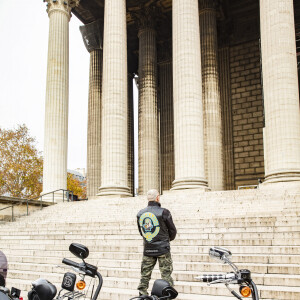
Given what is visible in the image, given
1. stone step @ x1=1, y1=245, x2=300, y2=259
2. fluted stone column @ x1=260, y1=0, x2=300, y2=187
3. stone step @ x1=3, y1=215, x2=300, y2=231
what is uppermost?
fluted stone column @ x1=260, y1=0, x2=300, y2=187

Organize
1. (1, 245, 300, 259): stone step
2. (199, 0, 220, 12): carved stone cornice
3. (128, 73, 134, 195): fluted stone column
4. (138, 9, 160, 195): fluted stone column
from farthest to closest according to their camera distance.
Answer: (128, 73, 134, 195): fluted stone column → (138, 9, 160, 195): fluted stone column → (199, 0, 220, 12): carved stone cornice → (1, 245, 300, 259): stone step

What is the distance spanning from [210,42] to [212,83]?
2.94 m

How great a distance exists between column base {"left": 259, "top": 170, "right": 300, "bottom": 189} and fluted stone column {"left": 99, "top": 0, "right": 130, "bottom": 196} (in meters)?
8.02

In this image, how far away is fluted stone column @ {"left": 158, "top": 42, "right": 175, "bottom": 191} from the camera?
33500 millimetres

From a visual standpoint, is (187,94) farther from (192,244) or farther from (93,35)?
(93,35)

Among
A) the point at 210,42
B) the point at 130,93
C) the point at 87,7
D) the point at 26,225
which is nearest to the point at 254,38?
the point at 210,42

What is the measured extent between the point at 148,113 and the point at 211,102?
5015 mm

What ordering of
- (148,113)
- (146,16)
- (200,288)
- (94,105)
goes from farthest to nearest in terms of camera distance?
1. (94,105)
2. (146,16)
3. (148,113)
4. (200,288)

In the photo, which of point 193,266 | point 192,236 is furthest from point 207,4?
point 193,266

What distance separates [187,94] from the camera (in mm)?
21125

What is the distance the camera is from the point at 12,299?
3236 mm

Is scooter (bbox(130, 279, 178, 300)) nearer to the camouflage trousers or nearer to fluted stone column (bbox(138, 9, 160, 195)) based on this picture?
the camouflage trousers

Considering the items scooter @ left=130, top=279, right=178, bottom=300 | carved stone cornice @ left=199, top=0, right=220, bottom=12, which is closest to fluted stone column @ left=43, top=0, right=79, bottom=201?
carved stone cornice @ left=199, top=0, right=220, bottom=12

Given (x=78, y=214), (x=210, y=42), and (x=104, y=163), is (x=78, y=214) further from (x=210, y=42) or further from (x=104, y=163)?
(x=210, y=42)
